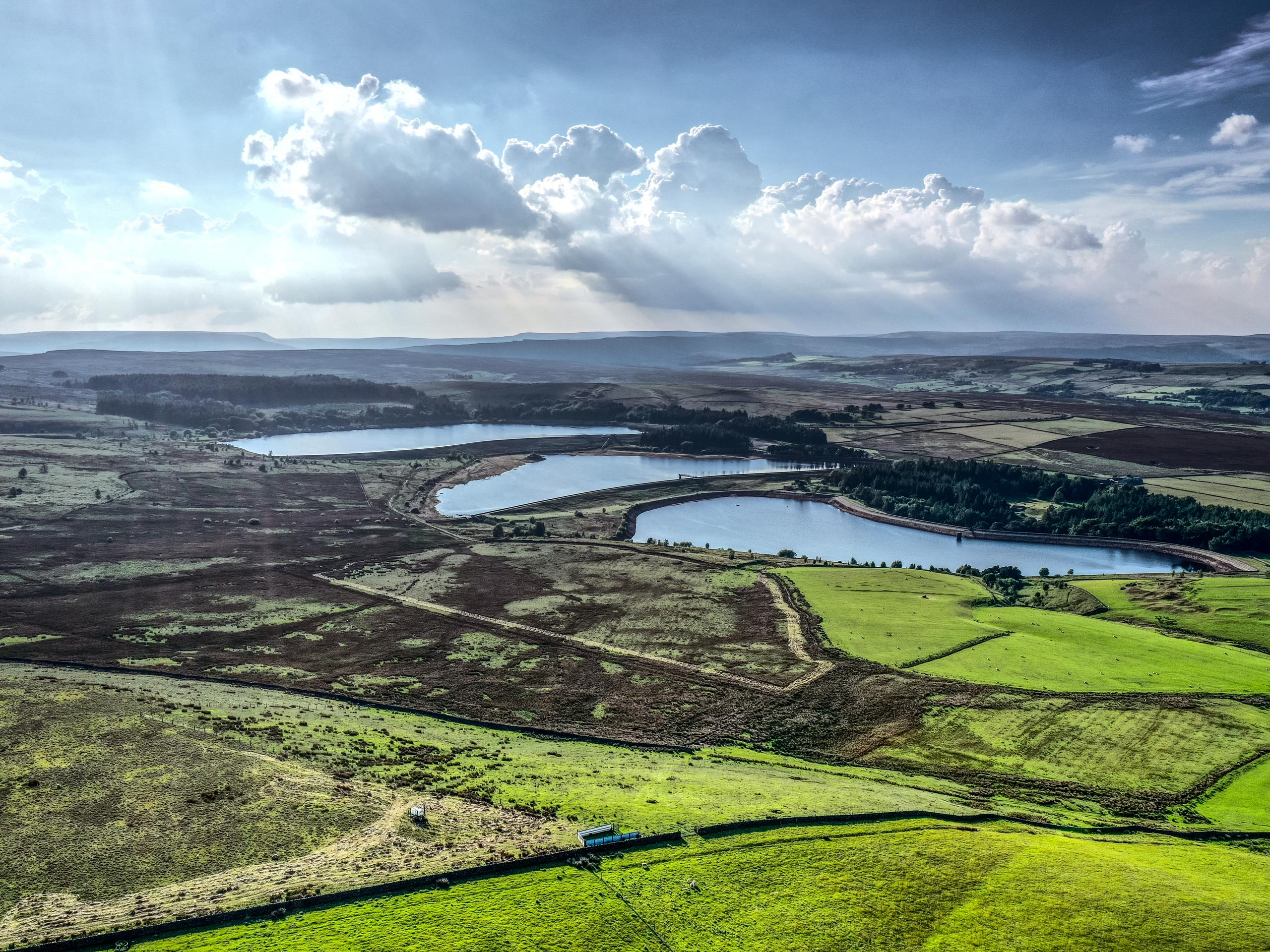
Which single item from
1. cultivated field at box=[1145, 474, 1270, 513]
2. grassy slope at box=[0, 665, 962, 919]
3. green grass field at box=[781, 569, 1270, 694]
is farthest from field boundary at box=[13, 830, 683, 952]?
cultivated field at box=[1145, 474, 1270, 513]

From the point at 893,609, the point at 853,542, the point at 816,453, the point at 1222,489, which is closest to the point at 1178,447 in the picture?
the point at 1222,489

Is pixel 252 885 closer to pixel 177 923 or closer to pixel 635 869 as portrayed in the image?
pixel 177 923

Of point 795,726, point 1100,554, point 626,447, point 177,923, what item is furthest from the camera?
point 626,447

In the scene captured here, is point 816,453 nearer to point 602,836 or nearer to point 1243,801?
point 1243,801

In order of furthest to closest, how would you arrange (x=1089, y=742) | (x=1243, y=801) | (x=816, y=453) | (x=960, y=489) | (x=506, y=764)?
(x=816, y=453)
(x=960, y=489)
(x=1089, y=742)
(x=506, y=764)
(x=1243, y=801)

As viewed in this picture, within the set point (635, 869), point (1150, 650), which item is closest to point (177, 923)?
point (635, 869)

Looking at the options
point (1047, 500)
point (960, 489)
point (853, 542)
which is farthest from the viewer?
point (1047, 500)

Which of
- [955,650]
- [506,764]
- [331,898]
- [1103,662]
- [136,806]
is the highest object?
[136,806]

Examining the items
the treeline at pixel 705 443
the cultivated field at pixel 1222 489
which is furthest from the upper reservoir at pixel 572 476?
the cultivated field at pixel 1222 489
